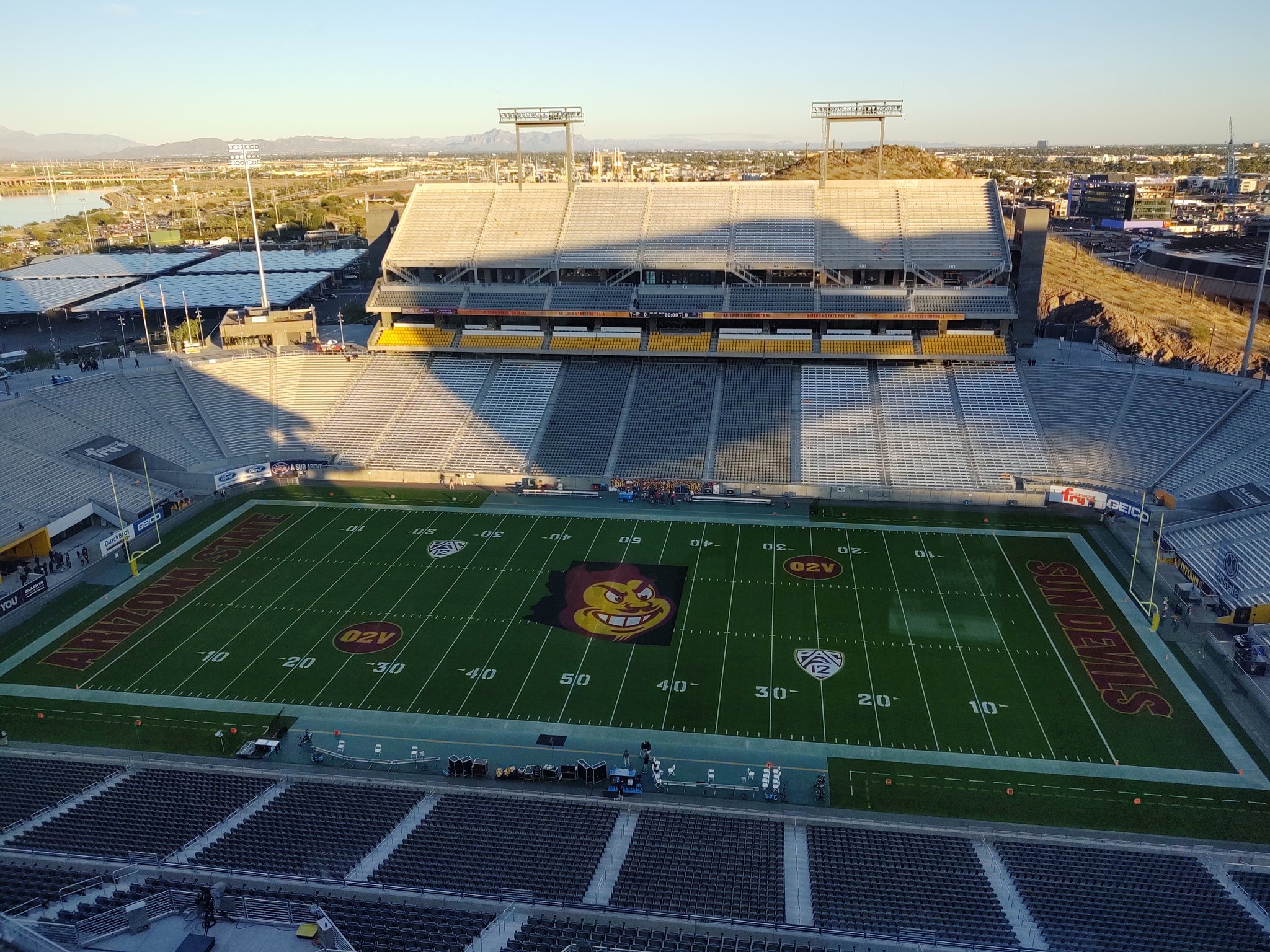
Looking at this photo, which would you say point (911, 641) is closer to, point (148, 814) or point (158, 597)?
point (148, 814)

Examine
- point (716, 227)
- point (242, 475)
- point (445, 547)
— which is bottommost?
point (445, 547)

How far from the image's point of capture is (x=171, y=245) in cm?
10281

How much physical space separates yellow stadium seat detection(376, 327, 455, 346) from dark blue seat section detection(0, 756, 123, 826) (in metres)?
31.5

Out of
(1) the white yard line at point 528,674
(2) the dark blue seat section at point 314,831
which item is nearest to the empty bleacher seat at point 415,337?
(1) the white yard line at point 528,674

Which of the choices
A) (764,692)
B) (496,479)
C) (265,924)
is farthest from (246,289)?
(265,924)

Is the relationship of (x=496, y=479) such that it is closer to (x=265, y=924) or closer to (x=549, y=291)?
(x=549, y=291)

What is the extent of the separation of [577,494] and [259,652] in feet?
53.1

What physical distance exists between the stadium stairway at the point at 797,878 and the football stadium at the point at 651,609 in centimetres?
13

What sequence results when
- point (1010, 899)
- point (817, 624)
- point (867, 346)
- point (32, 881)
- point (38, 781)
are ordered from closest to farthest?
point (32, 881) → point (1010, 899) → point (38, 781) → point (817, 624) → point (867, 346)

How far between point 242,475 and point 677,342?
23.2m

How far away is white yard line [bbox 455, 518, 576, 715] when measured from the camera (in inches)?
1009

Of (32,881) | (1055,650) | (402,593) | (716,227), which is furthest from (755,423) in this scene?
(32,881)

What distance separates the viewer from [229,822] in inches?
770

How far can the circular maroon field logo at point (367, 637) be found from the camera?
28172 millimetres
